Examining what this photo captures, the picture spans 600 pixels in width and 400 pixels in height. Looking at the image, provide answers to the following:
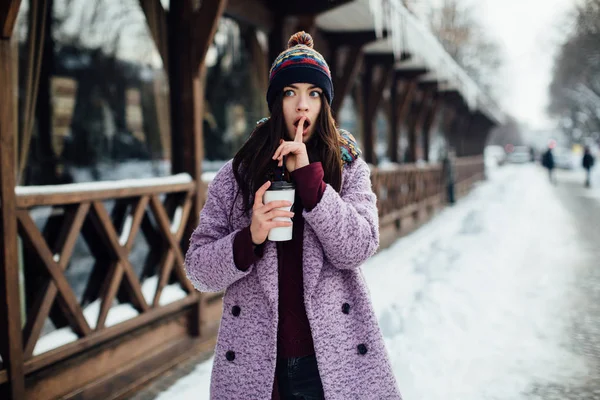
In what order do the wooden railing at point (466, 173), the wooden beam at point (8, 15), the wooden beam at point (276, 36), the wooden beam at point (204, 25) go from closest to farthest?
1. the wooden beam at point (8, 15)
2. the wooden beam at point (204, 25)
3. the wooden beam at point (276, 36)
4. the wooden railing at point (466, 173)

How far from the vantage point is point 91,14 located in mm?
8742

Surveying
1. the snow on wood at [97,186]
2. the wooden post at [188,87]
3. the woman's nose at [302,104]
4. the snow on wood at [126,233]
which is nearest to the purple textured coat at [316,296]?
the woman's nose at [302,104]

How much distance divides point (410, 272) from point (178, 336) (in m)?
3.59

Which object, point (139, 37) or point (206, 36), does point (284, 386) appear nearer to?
point (206, 36)

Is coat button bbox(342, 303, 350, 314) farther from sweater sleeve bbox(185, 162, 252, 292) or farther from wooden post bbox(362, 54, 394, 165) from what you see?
wooden post bbox(362, 54, 394, 165)

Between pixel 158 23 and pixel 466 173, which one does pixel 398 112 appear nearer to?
pixel 158 23

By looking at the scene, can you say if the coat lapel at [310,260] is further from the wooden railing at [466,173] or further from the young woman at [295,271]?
the wooden railing at [466,173]

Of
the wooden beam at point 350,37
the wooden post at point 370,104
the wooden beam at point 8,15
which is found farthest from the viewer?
the wooden post at point 370,104

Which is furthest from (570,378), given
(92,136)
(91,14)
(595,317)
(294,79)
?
(92,136)

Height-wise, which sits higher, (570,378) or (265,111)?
(265,111)

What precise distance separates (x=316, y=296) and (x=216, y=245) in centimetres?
33

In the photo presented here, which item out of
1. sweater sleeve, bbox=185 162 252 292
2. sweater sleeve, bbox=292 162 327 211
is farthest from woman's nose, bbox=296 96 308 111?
sweater sleeve, bbox=185 162 252 292

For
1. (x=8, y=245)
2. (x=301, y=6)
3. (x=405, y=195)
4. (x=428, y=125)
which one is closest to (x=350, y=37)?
(x=301, y=6)

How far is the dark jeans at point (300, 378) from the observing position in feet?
5.34
